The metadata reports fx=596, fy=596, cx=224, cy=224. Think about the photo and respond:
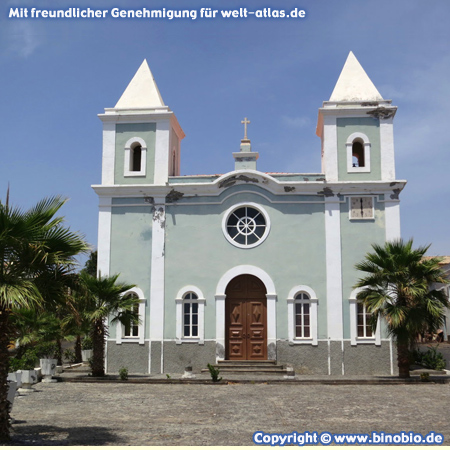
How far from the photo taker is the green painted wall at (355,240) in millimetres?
20094

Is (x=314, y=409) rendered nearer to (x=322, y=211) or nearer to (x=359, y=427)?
(x=359, y=427)

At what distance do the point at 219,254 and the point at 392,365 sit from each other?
6.79 metres

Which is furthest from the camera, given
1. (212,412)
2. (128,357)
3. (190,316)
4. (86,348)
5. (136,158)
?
(86,348)

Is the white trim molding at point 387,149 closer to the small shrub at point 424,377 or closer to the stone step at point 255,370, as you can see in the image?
the small shrub at point 424,377

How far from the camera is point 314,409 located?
12195 mm

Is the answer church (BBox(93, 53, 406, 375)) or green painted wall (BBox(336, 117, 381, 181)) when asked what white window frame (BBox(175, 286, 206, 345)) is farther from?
green painted wall (BBox(336, 117, 381, 181))

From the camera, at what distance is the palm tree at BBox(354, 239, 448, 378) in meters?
16.7

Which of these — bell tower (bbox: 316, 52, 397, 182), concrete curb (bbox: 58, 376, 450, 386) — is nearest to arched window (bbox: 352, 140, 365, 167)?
bell tower (bbox: 316, 52, 397, 182)

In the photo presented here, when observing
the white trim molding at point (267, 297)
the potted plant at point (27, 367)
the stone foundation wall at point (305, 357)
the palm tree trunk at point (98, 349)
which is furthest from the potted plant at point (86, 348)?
the stone foundation wall at point (305, 357)

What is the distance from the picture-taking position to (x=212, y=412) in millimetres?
12008

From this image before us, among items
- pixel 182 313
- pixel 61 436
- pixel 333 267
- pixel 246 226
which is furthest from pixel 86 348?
pixel 61 436

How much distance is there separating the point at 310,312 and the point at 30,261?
12567 millimetres

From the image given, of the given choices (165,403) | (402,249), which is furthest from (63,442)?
(402,249)

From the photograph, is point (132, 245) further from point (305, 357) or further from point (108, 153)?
point (305, 357)
